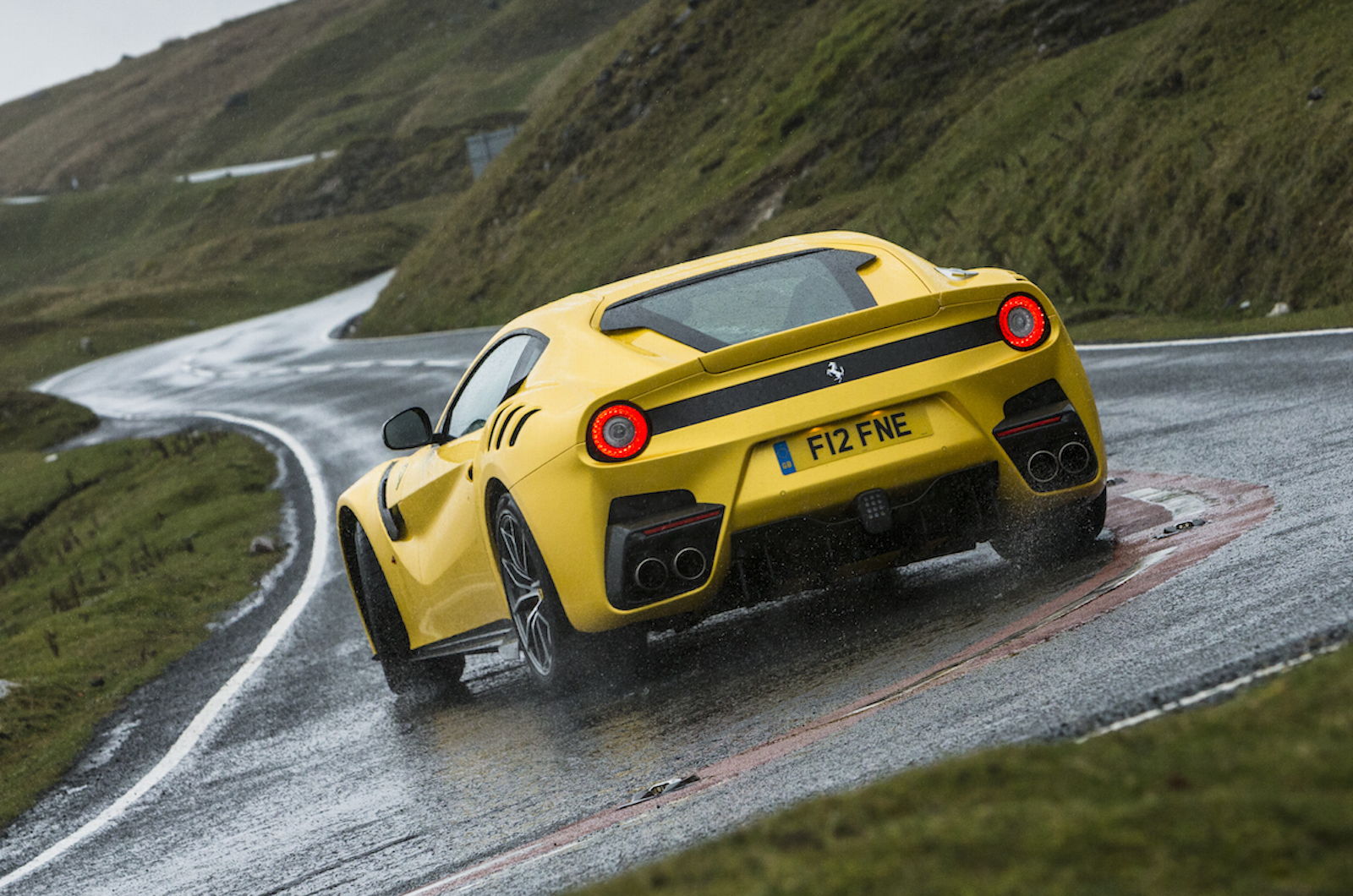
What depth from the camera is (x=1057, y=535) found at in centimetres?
614

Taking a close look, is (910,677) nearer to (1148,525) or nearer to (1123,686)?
(1123,686)

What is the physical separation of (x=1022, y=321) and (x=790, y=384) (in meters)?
0.97

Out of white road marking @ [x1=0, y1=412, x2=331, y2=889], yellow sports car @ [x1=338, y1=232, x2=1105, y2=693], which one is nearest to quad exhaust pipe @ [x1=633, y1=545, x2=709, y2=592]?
yellow sports car @ [x1=338, y1=232, x2=1105, y2=693]

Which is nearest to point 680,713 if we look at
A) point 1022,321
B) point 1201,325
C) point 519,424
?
point 519,424

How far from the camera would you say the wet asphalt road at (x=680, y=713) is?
164 inches

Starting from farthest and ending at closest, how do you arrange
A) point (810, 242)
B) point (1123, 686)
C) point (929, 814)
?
1. point (810, 242)
2. point (1123, 686)
3. point (929, 814)

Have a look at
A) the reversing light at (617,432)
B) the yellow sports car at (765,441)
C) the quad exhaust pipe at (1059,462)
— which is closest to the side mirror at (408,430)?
the yellow sports car at (765,441)

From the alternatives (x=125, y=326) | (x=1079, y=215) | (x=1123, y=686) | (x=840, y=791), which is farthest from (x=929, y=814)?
(x=125, y=326)

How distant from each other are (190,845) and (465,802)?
3.94 feet

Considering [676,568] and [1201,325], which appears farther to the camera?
[1201,325]

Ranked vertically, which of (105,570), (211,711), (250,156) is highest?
(250,156)

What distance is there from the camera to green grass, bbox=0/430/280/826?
9828 millimetres

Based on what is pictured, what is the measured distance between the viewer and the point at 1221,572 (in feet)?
17.1

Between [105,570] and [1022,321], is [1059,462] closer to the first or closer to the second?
[1022,321]
